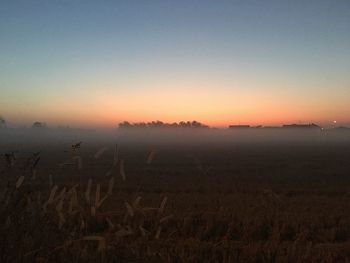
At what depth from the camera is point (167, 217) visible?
10.3 feet

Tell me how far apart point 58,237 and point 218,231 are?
9.48 meters

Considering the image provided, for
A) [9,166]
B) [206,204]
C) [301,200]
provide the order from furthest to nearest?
[301,200]
[206,204]
[9,166]

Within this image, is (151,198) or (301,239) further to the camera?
(151,198)

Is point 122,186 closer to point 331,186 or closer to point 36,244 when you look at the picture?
point 331,186

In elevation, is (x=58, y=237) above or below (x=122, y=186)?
above

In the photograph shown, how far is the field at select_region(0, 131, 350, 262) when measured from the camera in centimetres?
320

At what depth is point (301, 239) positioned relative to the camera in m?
11.1

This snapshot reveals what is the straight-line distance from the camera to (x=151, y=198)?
19625 mm

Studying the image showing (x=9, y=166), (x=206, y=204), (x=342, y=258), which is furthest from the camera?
(x=206, y=204)

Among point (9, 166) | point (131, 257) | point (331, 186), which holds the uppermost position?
point (9, 166)

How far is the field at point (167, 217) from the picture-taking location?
3201 millimetres

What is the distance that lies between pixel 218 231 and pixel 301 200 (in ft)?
27.3

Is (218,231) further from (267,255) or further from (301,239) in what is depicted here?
(267,255)

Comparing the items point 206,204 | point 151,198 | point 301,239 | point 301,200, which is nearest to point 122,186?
point 151,198
